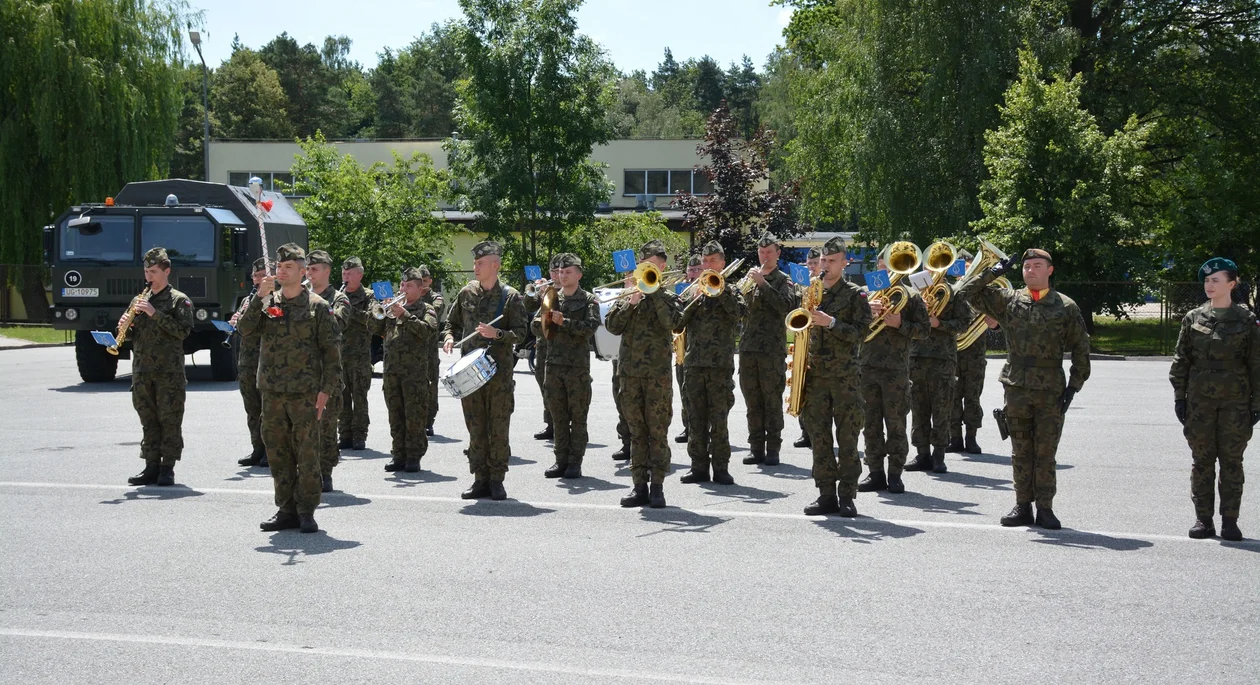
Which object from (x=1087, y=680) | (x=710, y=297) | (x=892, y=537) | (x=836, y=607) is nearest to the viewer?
(x=1087, y=680)

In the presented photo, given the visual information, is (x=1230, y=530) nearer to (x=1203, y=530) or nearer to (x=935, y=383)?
(x=1203, y=530)

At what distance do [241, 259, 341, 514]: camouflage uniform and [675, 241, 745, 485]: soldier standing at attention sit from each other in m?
3.35

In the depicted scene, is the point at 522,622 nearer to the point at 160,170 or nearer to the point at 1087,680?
the point at 1087,680

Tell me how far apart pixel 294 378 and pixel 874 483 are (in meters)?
4.98

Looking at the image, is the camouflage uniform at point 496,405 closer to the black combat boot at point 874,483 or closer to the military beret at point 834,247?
the military beret at point 834,247

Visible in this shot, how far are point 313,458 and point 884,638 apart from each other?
4.40 metres

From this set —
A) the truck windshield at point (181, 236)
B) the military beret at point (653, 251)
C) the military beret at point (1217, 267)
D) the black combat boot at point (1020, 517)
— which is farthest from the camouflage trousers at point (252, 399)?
the truck windshield at point (181, 236)

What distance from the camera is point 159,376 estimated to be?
418 inches

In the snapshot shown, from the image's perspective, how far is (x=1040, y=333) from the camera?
8828 millimetres

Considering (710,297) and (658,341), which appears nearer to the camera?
(658,341)

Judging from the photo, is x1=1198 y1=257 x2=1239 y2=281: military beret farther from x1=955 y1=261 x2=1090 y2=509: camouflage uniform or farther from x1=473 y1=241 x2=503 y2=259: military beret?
x1=473 y1=241 x2=503 y2=259: military beret

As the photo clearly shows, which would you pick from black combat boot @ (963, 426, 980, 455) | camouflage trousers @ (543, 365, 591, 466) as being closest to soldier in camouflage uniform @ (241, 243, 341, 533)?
camouflage trousers @ (543, 365, 591, 466)

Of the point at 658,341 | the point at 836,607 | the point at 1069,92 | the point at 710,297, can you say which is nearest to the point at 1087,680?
the point at 836,607

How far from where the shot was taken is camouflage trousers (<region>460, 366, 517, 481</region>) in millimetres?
10055
